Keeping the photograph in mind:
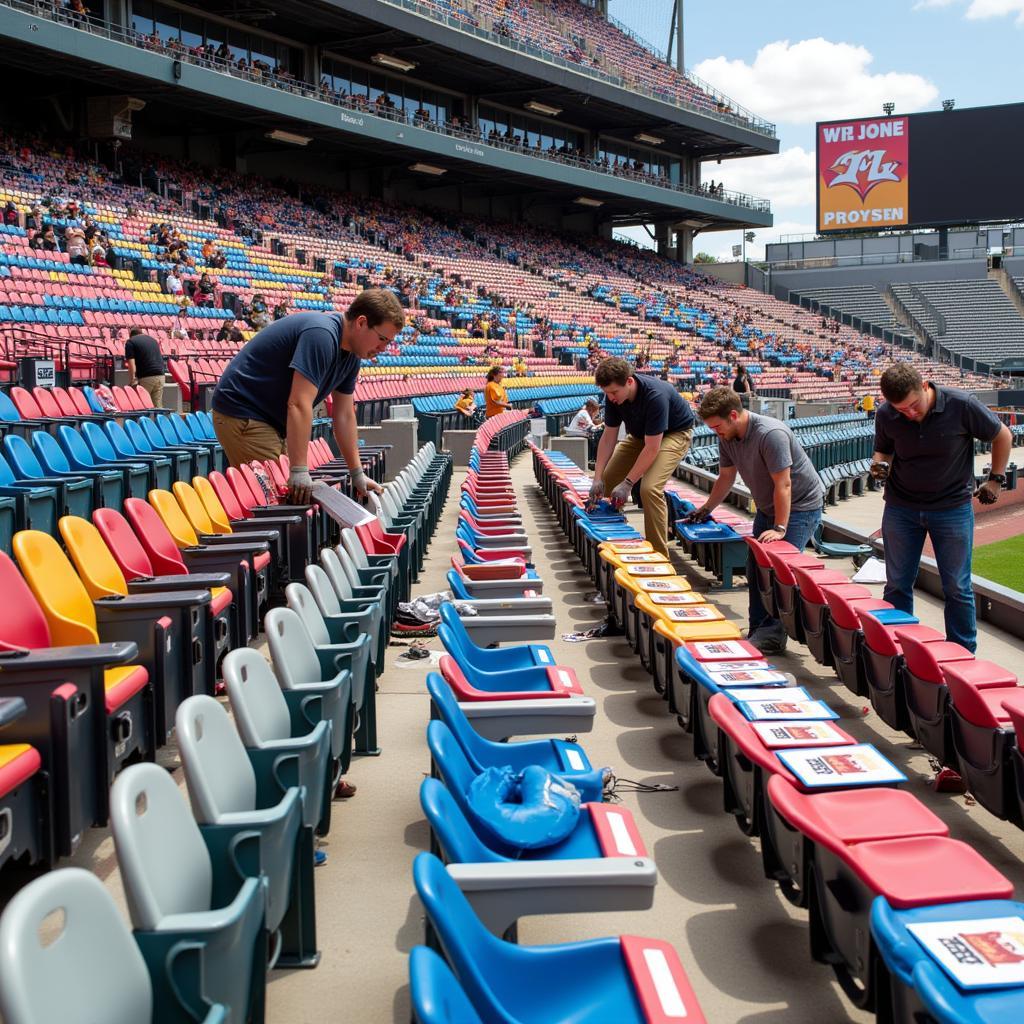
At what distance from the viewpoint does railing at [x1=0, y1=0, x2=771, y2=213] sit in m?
26.3

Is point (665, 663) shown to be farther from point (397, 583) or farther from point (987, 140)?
point (987, 140)

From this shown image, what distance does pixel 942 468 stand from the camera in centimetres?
558

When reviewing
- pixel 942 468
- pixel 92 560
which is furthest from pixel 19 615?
pixel 942 468

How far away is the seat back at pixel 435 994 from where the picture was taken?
1640 mm

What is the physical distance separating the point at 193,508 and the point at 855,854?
4.20m

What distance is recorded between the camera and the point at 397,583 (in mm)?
6629

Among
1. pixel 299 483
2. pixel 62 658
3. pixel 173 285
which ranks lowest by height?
pixel 62 658

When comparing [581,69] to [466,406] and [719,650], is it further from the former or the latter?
[719,650]

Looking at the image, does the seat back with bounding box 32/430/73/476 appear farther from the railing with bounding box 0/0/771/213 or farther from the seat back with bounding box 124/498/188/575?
the railing with bounding box 0/0/771/213

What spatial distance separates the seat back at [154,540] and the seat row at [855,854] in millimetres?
2334

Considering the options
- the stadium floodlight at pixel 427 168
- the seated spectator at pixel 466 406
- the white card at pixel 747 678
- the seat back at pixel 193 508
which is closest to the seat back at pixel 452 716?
the white card at pixel 747 678

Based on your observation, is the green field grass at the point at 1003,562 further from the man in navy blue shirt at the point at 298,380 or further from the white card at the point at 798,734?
the white card at the point at 798,734

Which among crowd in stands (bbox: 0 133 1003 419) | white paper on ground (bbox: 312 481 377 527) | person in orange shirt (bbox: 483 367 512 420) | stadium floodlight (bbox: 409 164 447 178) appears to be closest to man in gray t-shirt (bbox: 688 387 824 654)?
white paper on ground (bbox: 312 481 377 527)

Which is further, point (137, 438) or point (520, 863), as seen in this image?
point (137, 438)
